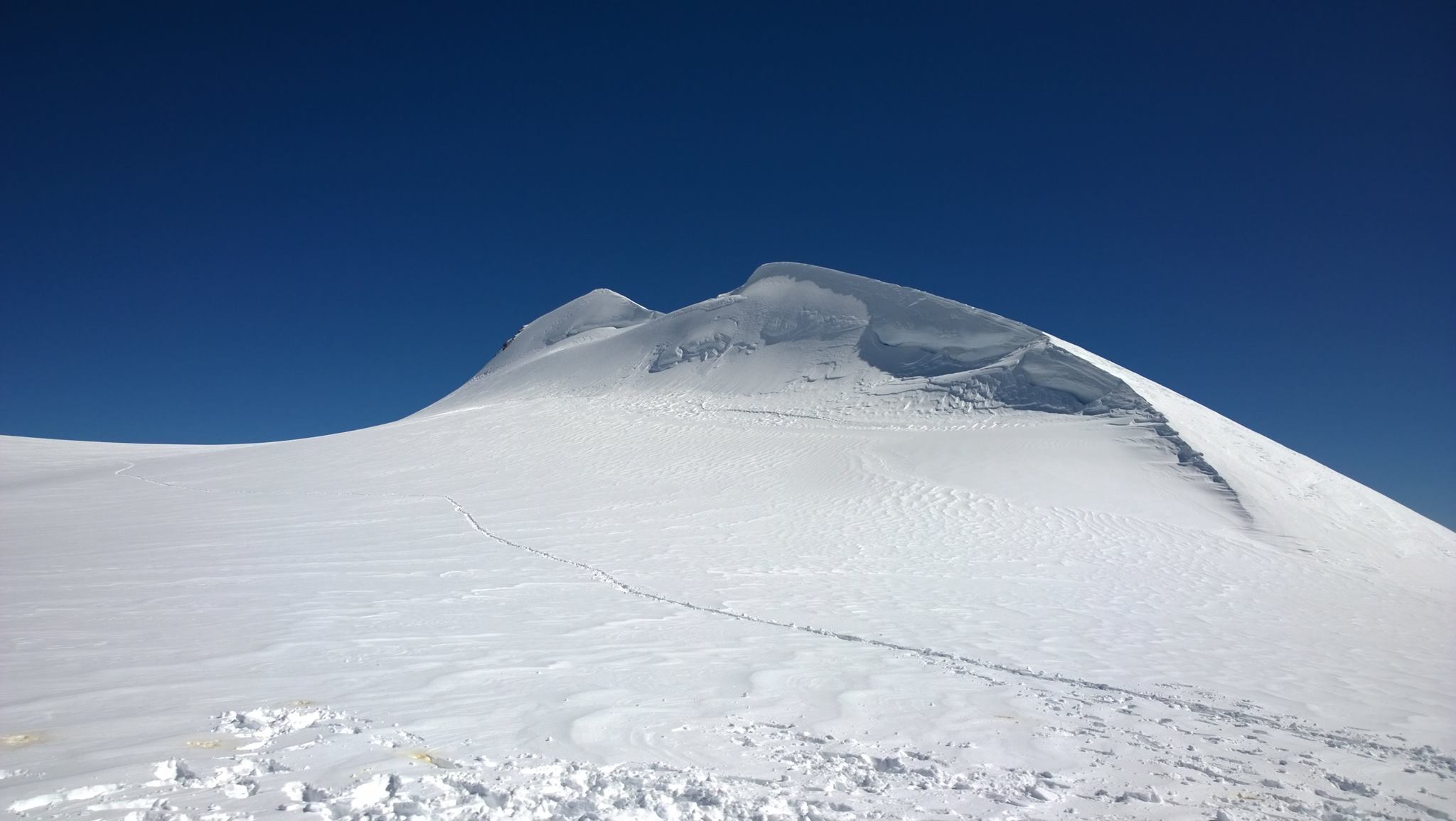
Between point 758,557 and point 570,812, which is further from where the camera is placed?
point 758,557

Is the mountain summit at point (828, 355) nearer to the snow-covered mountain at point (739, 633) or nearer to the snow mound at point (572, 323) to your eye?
the snow-covered mountain at point (739, 633)

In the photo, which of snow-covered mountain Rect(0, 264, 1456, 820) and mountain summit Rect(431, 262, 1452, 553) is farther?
mountain summit Rect(431, 262, 1452, 553)

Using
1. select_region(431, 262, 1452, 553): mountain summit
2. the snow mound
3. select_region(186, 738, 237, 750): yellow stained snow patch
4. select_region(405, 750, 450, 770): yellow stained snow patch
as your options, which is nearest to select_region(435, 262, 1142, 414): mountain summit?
select_region(431, 262, 1452, 553): mountain summit

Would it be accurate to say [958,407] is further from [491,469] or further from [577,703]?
[577,703]

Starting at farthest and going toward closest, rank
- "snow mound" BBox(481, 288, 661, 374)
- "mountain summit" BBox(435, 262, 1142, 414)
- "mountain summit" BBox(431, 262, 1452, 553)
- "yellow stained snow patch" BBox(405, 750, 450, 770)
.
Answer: "snow mound" BBox(481, 288, 661, 374) < "mountain summit" BBox(435, 262, 1142, 414) < "mountain summit" BBox(431, 262, 1452, 553) < "yellow stained snow patch" BBox(405, 750, 450, 770)

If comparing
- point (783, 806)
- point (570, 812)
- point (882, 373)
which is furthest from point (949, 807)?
point (882, 373)

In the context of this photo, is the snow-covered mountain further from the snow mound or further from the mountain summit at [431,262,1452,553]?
the snow mound

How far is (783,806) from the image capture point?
12.2 ft

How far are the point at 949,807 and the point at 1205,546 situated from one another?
15.0m

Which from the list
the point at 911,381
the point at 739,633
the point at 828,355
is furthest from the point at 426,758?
the point at 828,355

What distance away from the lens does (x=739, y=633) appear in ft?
25.4

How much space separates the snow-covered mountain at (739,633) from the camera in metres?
4.00

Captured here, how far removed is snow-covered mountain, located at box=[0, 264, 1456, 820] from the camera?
13.1 feet

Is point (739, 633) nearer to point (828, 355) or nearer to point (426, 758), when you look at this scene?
point (426, 758)
